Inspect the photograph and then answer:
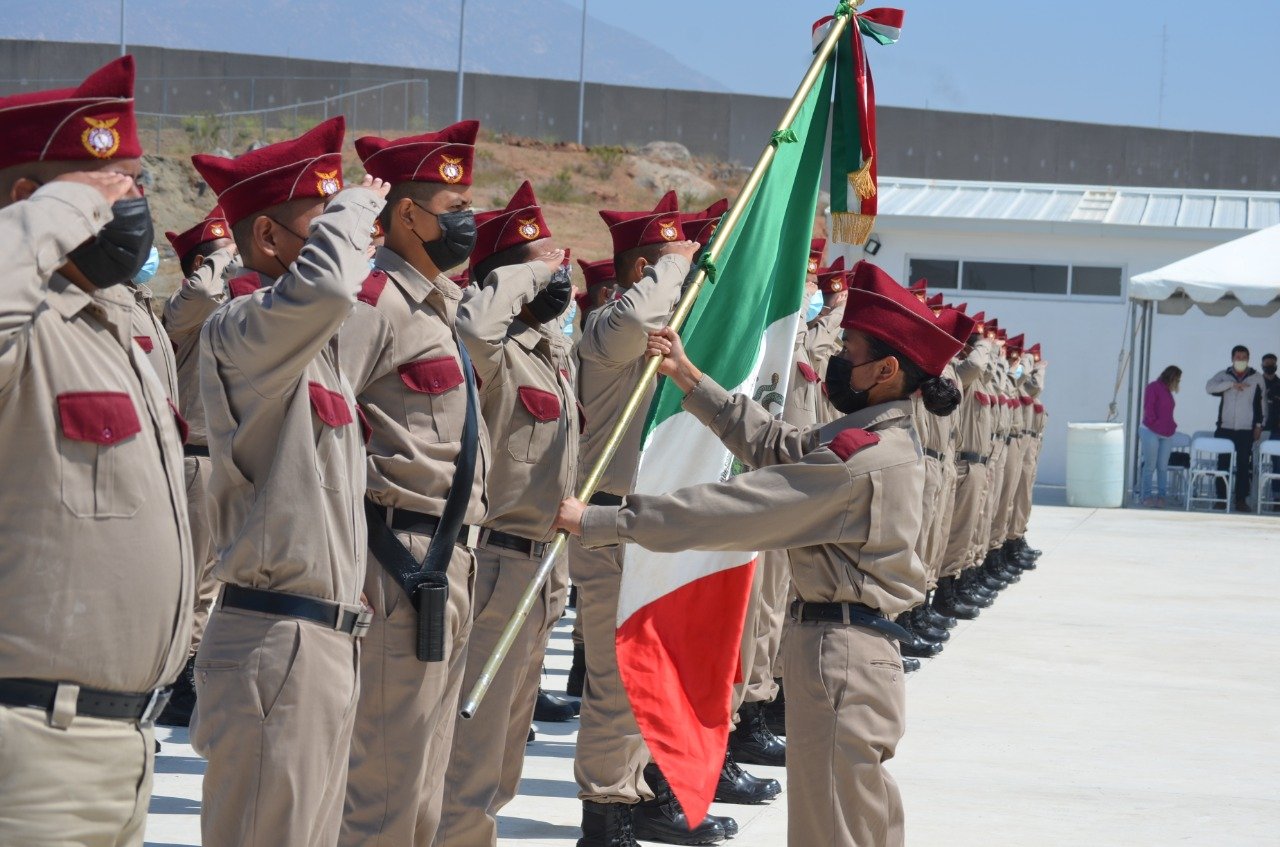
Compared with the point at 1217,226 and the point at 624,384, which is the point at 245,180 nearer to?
the point at 624,384

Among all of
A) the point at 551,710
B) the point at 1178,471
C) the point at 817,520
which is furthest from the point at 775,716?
the point at 1178,471

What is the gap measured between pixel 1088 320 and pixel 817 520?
887 inches

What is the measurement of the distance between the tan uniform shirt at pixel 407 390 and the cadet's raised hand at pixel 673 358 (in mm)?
642

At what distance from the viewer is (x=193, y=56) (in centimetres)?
5197

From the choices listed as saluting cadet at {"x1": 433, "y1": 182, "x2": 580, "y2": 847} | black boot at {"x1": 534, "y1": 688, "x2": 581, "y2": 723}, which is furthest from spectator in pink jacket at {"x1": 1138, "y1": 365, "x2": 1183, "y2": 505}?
saluting cadet at {"x1": 433, "y1": 182, "x2": 580, "y2": 847}

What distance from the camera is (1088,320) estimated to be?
25984 millimetres

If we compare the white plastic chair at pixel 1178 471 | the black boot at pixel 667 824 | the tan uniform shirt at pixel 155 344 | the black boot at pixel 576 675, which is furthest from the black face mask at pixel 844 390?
the white plastic chair at pixel 1178 471

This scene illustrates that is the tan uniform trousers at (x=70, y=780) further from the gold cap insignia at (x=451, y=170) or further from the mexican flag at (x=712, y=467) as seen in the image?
the gold cap insignia at (x=451, y=170)

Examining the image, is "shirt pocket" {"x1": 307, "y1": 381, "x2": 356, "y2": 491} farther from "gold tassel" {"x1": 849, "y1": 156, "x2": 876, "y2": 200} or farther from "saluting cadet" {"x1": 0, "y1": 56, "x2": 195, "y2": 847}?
"gold tassel" {"x1": 849, "y1": 156, "x2": 876, "y2": 200}

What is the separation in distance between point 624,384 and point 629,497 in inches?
101

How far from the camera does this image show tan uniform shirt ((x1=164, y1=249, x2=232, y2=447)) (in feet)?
25.4

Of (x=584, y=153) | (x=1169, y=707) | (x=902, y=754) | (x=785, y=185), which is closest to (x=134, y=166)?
(x=785, y=185)

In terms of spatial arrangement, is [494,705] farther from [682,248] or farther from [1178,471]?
[1178,471]

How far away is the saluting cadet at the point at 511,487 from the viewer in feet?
17.3
